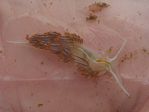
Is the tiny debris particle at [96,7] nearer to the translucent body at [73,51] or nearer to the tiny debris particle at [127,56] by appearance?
the translucent body at [73,51]

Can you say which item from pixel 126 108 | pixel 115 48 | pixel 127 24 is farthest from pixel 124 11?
pixel 126 108

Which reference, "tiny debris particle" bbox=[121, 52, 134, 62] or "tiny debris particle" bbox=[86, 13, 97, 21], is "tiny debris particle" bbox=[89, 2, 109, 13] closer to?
"tiny debris particle" bbox=[86, 13, 97, 21]

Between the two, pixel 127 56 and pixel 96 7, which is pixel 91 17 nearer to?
pixel 96 7

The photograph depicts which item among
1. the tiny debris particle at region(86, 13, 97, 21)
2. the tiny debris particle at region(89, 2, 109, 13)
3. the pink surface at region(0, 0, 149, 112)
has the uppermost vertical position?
the tiny debris particle at region(89, 2, 109, 13)

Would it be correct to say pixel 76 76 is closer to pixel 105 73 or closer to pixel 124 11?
pixel 105 73

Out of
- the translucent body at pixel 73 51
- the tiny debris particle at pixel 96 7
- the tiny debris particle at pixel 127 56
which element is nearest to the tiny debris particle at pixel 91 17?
the tiny debris particle at pixel 96 7

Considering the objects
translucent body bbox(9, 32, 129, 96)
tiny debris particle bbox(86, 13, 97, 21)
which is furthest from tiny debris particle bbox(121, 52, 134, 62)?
tiny debris particle bbox(86, 13, 97, 21)

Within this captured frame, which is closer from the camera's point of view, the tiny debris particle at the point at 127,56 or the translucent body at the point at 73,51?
the translucent body at the point at 73,51

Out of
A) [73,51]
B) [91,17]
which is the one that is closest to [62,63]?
[73,51]
